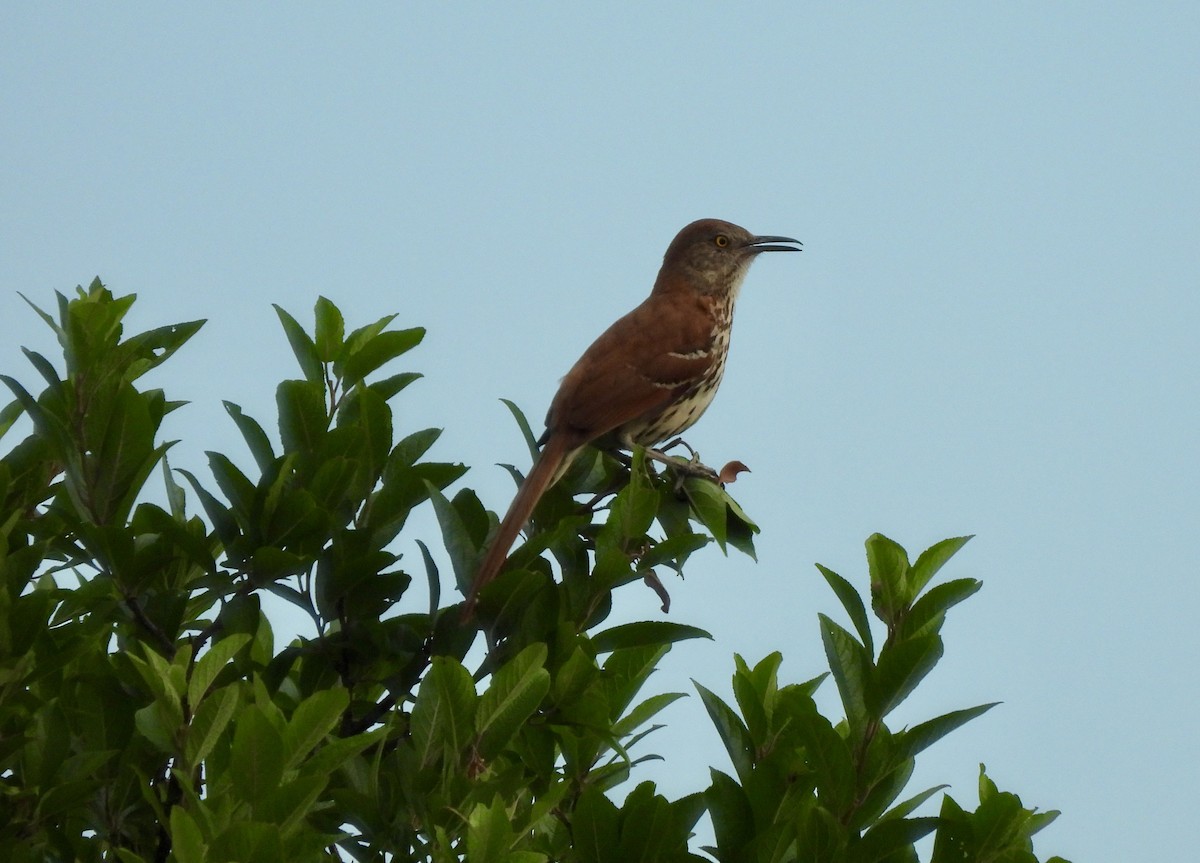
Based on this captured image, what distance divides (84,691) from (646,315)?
328cm

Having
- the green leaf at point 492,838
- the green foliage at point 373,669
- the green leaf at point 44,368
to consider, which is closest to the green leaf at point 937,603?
the green foliage at point 373,669

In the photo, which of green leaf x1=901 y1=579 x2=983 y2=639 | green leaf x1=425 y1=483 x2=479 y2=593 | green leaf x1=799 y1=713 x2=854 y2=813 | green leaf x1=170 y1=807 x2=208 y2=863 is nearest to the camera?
green leaf x1=170 y1=807 x2=208 y2=863

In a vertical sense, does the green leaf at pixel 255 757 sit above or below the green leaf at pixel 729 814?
below

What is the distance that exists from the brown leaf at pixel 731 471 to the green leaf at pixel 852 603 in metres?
0.78

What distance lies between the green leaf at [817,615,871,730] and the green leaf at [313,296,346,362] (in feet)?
3.90

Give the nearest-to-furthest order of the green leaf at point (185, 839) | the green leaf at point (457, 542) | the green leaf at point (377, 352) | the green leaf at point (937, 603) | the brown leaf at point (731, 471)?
the green leaf at point (185, 839)
the green leaf at point (937, 603)
the green leaf at point (457, 542)
the green leaf at point (377, 352)
the brown leaf at point (731, 471)

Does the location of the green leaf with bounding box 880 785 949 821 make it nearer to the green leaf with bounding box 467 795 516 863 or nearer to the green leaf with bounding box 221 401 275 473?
the green leaf with bounding box 467 795 516 863

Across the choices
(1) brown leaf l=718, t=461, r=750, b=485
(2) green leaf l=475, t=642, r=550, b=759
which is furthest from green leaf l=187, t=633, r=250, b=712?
(1) brown leaf l=718, t=461, r=750, b=485

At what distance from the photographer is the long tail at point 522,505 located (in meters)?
2.72

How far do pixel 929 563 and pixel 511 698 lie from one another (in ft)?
2.71

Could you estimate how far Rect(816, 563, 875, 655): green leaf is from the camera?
2.57 meters

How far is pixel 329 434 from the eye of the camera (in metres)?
2.81

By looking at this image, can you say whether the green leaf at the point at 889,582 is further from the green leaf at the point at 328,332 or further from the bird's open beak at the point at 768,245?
the bird's open beak at the point at 768,245

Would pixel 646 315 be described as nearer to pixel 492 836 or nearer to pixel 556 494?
pixel 556 494
